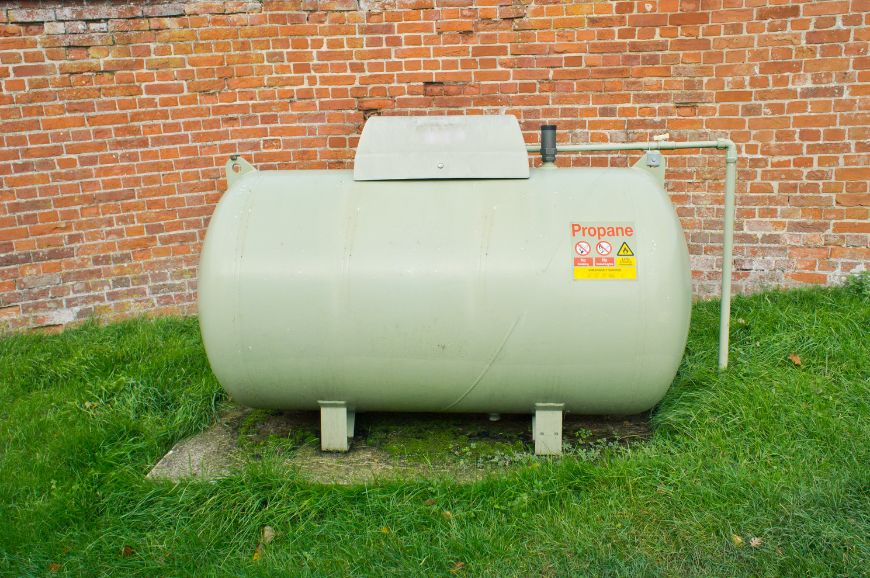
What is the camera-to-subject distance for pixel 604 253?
3.43m

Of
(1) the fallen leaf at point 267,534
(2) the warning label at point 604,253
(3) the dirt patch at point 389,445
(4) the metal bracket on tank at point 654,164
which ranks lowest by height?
(1) the fallen leaf at point 267,534

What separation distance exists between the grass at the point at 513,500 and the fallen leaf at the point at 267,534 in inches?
0.9

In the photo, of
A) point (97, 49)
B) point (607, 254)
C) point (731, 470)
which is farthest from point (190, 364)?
point (731, 470)

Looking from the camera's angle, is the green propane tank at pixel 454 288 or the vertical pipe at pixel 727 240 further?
the vertical pipe at pixel 727 240

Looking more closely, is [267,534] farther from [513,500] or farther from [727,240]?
[727,240]

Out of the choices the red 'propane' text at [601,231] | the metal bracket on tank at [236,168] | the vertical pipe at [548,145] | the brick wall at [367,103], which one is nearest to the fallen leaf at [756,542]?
the red 'propane' text at [601,231]

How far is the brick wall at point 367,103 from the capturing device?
16.7ft

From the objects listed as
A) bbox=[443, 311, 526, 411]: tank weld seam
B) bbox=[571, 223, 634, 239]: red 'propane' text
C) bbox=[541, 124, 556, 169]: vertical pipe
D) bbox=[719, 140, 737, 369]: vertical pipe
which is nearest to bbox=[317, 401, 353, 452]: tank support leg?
bbox=[443, 311, 526, 411]: tank weld seam

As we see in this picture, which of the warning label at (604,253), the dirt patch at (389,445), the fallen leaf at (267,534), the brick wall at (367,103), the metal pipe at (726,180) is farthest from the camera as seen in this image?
the brick wall at (367,103)

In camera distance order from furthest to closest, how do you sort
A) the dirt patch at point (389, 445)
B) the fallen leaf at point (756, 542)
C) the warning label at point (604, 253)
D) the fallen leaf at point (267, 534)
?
1. the dirt patch at point (389, 445)
2. the warning label at point (604, 253)
3. the fallen leaf at point (267, 534)
4. the fallen leaf at point (756, 542)

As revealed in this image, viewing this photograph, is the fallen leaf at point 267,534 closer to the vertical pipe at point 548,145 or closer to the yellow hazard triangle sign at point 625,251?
the yellow hazard triangle sign at point 625,251

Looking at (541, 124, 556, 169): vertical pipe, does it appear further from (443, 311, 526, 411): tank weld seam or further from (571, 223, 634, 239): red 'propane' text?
(443, 311, 526, 411): tank weld seam

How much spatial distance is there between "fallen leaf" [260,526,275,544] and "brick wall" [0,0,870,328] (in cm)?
300

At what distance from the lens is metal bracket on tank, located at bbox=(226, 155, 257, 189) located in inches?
159
